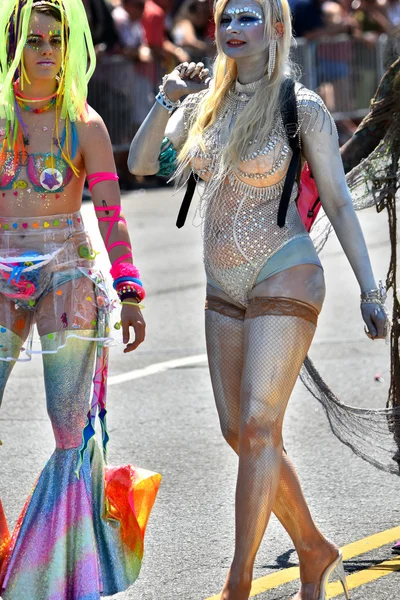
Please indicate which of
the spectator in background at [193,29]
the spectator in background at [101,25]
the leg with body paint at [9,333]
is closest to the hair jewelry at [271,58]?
the leg with body paint at [9,333]

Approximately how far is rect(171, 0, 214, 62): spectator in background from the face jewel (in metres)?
13.8

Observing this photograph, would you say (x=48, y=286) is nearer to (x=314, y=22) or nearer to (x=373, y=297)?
(x=373, y=297)

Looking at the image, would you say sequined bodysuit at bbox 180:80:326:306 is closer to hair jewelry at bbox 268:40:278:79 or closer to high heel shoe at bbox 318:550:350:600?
hair jewelry at bbox 268:40:278:79

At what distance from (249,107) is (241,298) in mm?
627

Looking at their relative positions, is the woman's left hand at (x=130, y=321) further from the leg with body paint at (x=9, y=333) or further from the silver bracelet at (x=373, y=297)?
the silver bracelet at (x=373, y=297)

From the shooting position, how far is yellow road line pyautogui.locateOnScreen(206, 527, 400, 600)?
4.73 meters

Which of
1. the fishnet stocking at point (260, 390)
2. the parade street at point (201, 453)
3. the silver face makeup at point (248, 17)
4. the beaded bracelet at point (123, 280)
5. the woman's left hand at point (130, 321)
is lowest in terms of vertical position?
the parade street at point (201, 453)

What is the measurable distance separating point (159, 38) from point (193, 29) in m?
0.78

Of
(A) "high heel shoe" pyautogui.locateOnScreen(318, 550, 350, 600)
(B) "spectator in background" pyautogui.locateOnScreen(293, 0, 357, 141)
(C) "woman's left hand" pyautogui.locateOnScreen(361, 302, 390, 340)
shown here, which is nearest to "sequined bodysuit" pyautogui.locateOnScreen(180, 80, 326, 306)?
(C) "woman's left hand" pyautogui.locateOnScreen(361, 302, 390, 340)

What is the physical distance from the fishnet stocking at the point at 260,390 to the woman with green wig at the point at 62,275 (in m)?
0.32

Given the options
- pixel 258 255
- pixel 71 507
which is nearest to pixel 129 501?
pixel 71 507

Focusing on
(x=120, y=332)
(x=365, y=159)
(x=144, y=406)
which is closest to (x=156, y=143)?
(x=120, y=332)

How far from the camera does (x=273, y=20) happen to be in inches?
173

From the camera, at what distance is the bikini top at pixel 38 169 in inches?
171
